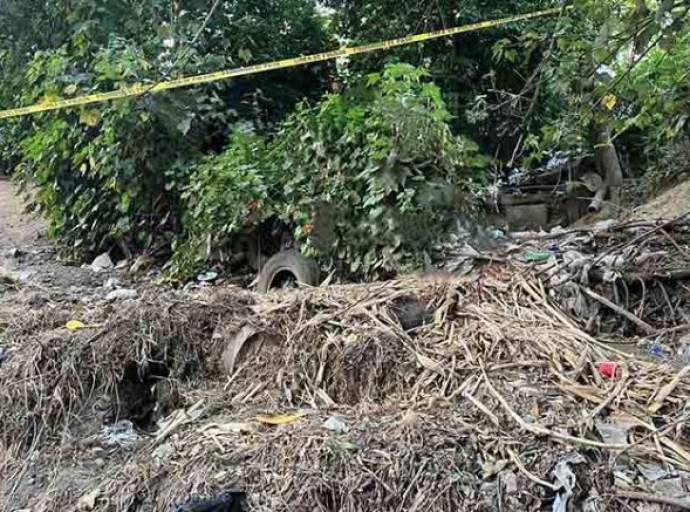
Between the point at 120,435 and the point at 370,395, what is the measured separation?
45.9 inches

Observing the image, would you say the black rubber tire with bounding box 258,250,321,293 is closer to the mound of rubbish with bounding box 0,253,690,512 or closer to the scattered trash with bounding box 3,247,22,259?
the mound of rubbish with bounding box 0,253,690,512

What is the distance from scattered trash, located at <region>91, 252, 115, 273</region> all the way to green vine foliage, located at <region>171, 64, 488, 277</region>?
4.95 feet

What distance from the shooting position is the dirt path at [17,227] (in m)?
8.09

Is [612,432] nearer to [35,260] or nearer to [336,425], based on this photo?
[336,425]

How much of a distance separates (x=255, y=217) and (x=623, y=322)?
2.79 meters

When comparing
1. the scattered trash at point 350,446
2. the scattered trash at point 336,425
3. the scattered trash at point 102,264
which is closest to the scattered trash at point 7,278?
the scattered trash at point 102,264

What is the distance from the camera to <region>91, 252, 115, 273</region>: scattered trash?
679 cm

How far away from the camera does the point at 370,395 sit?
3.28m

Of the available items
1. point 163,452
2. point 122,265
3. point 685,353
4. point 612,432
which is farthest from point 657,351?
point 122,265

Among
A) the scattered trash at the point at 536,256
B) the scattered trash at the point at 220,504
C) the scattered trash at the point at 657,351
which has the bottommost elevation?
the scattered trash at the point at 657,351

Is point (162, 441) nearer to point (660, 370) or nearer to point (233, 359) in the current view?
point (233, 359)

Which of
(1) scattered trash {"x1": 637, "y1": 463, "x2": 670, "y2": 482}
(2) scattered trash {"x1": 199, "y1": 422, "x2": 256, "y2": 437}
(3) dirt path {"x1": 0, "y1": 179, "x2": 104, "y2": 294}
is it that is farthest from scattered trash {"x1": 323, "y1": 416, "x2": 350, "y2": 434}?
(3) dirt path {"x1": 0, "y1": 179, "x2": 104, "y2": 294}

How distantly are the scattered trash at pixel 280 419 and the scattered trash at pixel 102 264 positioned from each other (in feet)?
13.5

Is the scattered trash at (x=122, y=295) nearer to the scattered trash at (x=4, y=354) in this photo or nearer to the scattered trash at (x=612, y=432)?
the scattered trash at (x=4, y=354)
